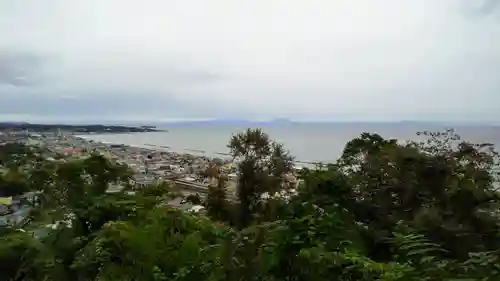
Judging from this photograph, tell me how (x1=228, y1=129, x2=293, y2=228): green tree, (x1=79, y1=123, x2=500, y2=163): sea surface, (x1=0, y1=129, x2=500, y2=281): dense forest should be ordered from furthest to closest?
(x1=79, y1=123, x2=500, y2=163): sea surface
(x1=228, y1=129, x2=293, y2=228): green tree
(x1=0, y1=129, x2=500, y2=281): dense forest

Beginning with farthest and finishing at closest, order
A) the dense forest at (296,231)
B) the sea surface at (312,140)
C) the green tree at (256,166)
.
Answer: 1. the sea surface at (312,140)
2. the green tree at (256,166)
3. the dense forest at (296,231)

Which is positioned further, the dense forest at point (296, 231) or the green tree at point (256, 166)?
the green tree at point (256, 166)

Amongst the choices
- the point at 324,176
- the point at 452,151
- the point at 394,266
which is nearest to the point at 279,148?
the point at 452,151

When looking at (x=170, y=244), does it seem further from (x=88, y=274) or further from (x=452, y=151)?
(x=452, y=151)

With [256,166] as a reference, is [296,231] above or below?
above

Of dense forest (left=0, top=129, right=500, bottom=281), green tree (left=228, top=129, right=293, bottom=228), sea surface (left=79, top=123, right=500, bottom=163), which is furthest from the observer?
sea surface (left=79, top=123, right=500, bottom=163)

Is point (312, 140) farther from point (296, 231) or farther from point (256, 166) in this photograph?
point (296, 231)

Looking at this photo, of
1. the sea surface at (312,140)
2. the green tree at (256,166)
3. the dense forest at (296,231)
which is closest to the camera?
the dense forest at (296,231)

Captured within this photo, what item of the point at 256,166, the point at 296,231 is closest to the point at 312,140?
the point at 256,166
